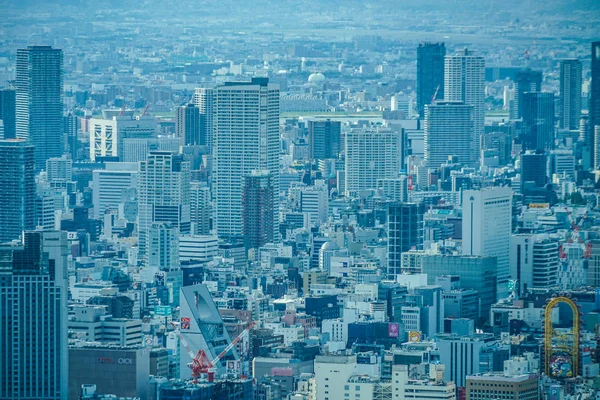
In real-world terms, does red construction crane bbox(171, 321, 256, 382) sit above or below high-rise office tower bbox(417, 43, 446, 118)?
below

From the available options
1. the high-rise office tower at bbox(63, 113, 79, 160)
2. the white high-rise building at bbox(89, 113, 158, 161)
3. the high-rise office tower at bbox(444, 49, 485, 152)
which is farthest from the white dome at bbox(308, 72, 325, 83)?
the high-rise office tower at bbox(63, 113, 79, 160)

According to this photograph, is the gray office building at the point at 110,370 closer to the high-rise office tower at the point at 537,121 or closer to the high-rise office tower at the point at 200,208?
the high-rise office tower at the point at 200,208

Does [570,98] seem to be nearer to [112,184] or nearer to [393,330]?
[112,184]

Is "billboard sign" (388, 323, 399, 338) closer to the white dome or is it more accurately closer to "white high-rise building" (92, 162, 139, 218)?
"white high-rise building" (92, 162, 139, 218)

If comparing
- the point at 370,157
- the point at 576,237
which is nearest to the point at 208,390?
the point at 576,237

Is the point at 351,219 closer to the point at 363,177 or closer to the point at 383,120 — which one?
the point at 363,177

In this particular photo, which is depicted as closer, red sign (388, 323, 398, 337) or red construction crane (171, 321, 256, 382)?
red construction crane (171, 321, 256, 382)
